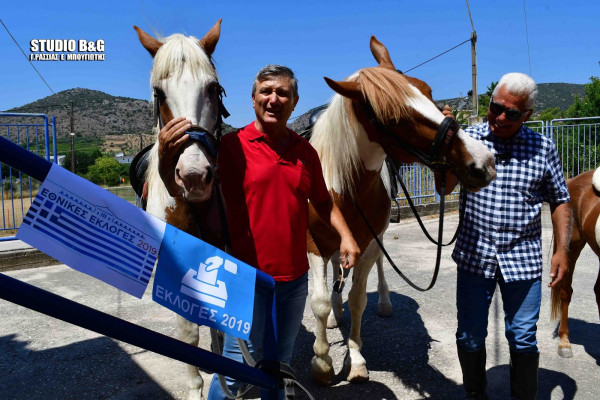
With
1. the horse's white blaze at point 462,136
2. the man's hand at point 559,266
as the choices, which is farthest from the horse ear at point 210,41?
the man's hand at point 559,266

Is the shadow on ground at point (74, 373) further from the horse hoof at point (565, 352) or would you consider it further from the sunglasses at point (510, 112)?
the horse hoof at point (565, 352)

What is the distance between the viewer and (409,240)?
27.0 feet

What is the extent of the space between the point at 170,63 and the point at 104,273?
1419 millimetres

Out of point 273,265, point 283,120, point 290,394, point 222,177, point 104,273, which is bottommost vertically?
point 290,394

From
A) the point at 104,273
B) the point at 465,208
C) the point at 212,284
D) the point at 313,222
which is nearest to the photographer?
the point at 104,273

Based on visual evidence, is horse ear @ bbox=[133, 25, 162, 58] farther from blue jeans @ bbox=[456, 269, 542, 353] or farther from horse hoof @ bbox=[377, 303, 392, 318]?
horse hoof @ bbox=[377, 303, 392, 318]

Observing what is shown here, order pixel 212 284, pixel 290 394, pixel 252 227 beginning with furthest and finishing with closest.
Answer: pixel 252 227 < pixel 290 394 < pixel 212 284

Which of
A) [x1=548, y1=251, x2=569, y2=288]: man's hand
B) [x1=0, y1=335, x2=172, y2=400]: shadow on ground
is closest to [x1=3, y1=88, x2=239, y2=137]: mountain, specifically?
[x1=0, y1=335, x2=172, y2=400]: shadow on ground

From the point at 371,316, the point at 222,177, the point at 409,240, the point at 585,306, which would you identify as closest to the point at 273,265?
the point at 222,177

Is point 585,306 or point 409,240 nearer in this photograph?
point 585,306

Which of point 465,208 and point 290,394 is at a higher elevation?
point 465,208

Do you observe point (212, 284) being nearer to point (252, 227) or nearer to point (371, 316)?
point (252, 227)

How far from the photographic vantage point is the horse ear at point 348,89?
221 centimetres

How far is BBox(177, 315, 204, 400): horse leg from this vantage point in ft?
8.57
